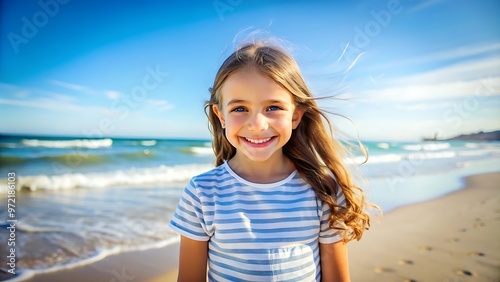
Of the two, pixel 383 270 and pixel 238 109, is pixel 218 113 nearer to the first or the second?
pixel 238 109

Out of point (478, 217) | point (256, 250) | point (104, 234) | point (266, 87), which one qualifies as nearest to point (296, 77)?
point (266, 87)

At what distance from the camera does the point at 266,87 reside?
192 cm

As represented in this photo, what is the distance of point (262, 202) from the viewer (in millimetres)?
1947

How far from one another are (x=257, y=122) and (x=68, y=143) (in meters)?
24.4

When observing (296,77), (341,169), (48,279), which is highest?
(296,77)

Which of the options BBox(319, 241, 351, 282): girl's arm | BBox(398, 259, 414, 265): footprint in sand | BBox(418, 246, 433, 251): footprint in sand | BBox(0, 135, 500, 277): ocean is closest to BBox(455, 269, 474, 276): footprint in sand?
BBox(398, 259, 414, 265): footprint in sand

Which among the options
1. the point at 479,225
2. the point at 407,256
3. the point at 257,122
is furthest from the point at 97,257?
the point at 479,225

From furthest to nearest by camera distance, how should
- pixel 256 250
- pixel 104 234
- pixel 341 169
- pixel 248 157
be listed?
pixel 104 234 < pixel 341 169 < pixel 248 157 < pixel 256 250

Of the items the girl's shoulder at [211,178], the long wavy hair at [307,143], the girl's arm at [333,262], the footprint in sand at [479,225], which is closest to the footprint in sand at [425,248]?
the footprint in sand at [479,225]

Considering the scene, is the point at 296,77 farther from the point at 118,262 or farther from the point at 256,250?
the point at 118,262

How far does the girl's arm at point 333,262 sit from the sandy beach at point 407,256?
156cm

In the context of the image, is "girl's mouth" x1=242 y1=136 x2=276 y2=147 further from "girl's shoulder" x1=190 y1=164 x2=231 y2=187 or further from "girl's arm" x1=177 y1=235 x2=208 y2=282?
"girl's arm" x1=177 y1=235 x2=208 y2=282

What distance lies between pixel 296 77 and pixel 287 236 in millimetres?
984

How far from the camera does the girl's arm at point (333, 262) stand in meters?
2.02
